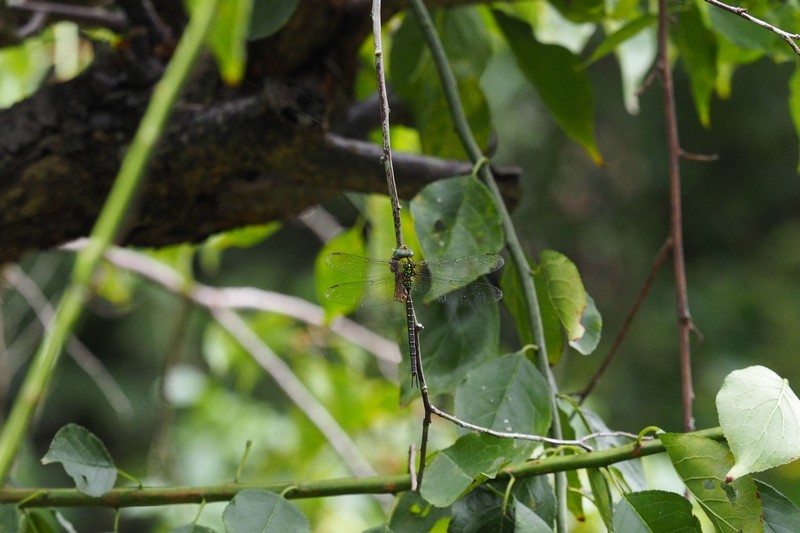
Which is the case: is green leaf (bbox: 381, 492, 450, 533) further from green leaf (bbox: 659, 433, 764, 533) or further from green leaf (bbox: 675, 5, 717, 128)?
green leaf (bbox: 675, 5, 717, 128)

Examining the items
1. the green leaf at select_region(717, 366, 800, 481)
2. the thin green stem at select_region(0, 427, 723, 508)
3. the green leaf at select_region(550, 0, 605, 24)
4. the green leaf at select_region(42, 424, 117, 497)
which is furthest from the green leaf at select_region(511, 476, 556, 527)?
the green leaf at select_region(550, 0, 605, 24)

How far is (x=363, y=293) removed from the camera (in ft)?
2.60

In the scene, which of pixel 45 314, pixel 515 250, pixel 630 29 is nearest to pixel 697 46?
pixel 630 29

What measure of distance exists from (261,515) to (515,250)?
10.2 inches

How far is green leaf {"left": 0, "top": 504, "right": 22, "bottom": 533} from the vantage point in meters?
0.52

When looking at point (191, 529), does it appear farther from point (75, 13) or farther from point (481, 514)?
point (75, 13)

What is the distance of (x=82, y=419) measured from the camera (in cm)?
536

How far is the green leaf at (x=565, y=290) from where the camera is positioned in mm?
579

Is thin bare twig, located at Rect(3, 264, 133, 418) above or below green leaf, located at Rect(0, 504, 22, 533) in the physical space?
below

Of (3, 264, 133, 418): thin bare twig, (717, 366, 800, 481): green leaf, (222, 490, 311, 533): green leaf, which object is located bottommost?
(3, 264, 133, 418): thin bare twig

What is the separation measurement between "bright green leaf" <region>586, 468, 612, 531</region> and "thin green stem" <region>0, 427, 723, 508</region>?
19 mm

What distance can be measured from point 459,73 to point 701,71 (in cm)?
24

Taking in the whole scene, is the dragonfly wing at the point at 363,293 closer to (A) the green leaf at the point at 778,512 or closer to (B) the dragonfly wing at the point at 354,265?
(B) the dragonfly wing at the point at 354,265

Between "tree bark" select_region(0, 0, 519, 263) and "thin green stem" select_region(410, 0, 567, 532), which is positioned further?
"tree bark" select_region(0, 0, 519, 263)
